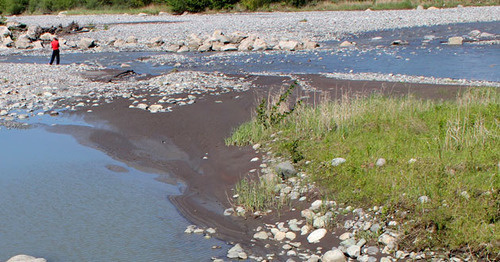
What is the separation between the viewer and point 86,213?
33.4 ft

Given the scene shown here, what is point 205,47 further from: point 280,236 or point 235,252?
point 235,252

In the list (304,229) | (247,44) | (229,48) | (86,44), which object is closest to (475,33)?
(247,44)

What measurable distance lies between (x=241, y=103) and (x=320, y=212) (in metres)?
8.95

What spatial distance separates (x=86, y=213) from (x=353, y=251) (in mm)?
5107

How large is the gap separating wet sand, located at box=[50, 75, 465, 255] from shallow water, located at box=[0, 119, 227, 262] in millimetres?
412

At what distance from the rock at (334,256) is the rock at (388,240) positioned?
0.61 m

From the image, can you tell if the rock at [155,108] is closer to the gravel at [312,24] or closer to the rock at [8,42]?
the gravel at [312,24]

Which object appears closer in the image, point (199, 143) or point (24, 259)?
point (24, 259)

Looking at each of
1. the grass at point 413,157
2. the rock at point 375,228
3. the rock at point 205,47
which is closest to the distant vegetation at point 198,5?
the rock at point 205,47

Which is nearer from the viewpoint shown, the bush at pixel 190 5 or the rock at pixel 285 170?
the rock at pixel 285 170

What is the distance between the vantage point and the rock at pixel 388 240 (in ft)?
25.1

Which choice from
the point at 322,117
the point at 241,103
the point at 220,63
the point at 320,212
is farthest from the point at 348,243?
the point at 220,63

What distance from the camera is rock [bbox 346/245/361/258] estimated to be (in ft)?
25.3

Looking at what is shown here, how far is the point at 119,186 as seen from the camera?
11625 mm
